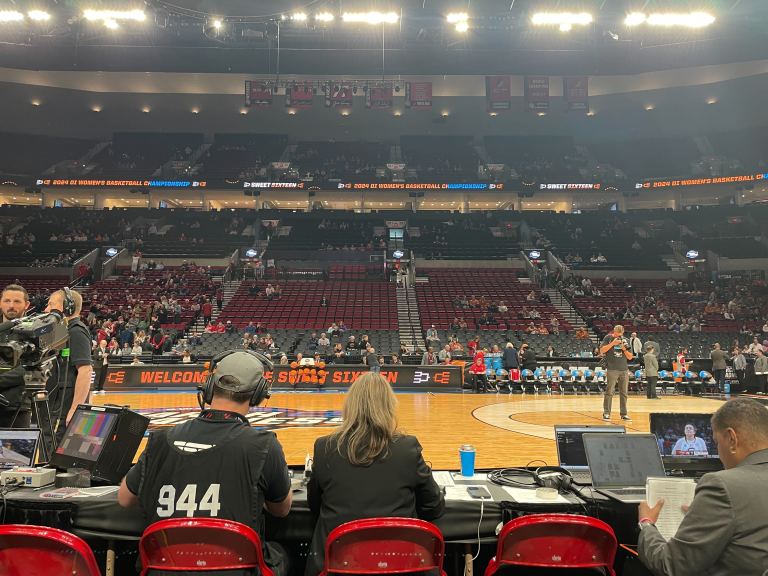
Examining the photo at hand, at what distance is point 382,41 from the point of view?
21.4 metres

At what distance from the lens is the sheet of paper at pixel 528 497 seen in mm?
2609

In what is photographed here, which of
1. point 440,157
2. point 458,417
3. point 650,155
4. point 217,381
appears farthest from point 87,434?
point 650,155

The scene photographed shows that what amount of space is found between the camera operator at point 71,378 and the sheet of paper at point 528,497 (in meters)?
3.10

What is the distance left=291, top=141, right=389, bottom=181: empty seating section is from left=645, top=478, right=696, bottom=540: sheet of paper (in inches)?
1162

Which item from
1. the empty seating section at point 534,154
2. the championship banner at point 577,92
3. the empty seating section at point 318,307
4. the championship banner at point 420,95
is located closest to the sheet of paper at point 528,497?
the empty seating section at point 318,307

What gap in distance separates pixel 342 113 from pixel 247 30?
464 inches

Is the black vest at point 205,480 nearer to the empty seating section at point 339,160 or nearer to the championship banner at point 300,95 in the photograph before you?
the championship banner at point 300,95

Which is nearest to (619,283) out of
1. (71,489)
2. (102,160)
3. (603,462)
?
(603,462)

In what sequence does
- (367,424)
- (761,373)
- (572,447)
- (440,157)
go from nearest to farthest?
(367,424), (572,447), (761,373), (440,157)

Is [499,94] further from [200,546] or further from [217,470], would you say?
[200,546]

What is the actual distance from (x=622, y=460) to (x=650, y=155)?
121 feet

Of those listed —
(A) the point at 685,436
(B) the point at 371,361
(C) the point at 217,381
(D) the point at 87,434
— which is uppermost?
(C) the point at 217,381

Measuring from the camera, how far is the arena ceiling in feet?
61.4

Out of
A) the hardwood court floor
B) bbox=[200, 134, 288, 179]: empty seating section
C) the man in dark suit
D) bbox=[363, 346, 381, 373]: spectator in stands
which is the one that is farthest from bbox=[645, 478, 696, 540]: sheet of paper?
bbox=[200, 134, 288, 179]: empty seating section
